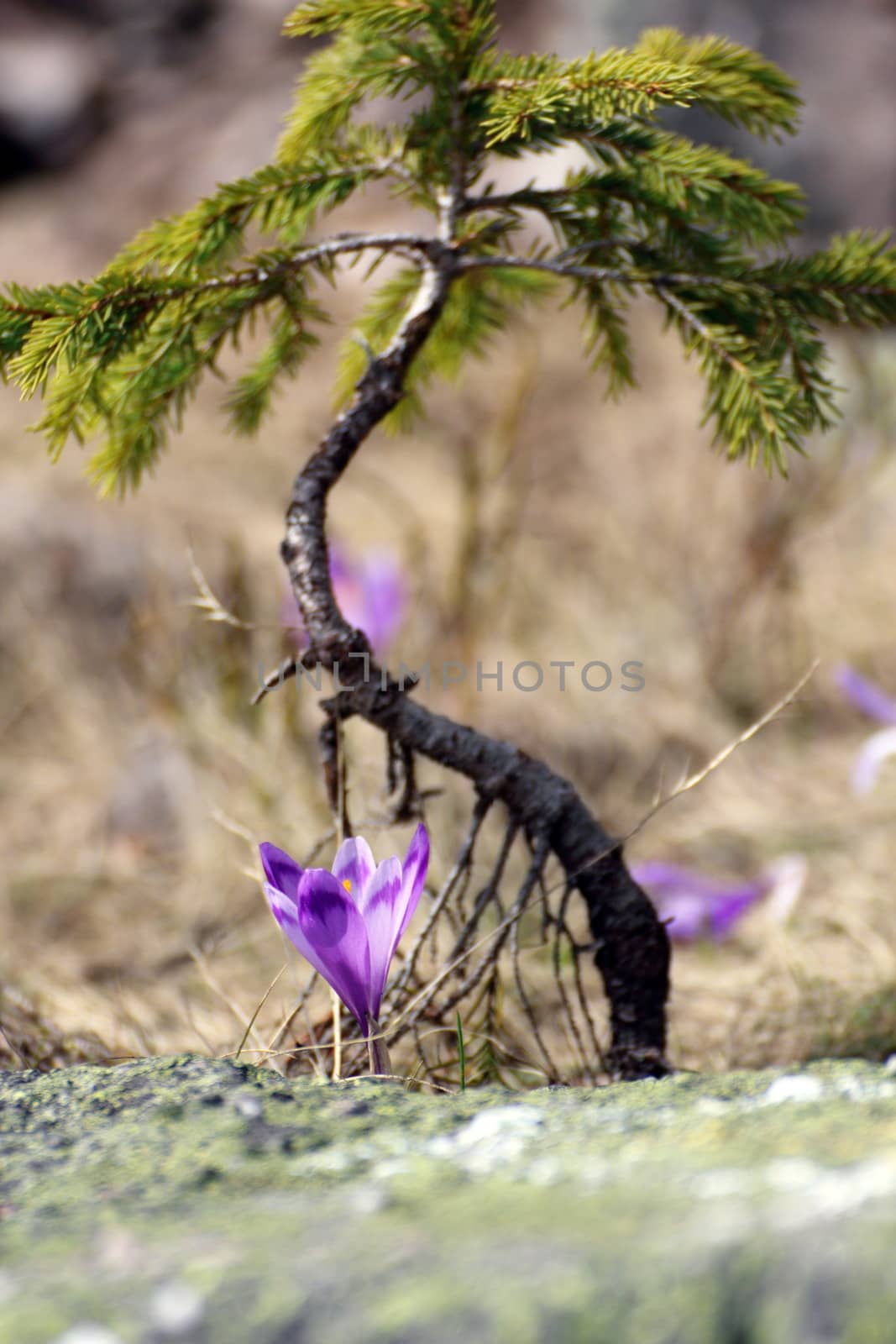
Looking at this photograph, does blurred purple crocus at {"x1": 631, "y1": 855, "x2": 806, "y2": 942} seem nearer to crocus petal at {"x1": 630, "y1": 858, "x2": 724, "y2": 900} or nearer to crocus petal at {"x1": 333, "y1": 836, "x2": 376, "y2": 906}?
crocus petal at {"x1": 630, "y1": 858, "x2": 724, "y2": 900}

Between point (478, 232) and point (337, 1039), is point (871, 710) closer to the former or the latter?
point (478, 232)

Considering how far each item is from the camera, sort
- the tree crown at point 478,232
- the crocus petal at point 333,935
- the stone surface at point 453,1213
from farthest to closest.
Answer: the tree crown at point 478,232 → the crocus petal at point 333,935 → the stone surface at point 453,1213

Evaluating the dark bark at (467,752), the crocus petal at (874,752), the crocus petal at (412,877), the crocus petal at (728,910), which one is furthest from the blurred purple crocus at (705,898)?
the crocus petal at (412,877)

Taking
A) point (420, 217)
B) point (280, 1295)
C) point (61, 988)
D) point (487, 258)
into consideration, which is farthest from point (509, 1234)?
point (420, 217)

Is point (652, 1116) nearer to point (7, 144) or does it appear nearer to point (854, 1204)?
point (854, 1204)

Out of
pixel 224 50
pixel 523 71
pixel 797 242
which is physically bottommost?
pixel 523 71

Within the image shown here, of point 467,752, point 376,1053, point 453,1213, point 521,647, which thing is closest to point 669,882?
point 467,752

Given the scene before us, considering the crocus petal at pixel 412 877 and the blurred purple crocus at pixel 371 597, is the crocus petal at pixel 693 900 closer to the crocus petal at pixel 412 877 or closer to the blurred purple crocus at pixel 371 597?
the blurred purple crocus at pixel 371 597
